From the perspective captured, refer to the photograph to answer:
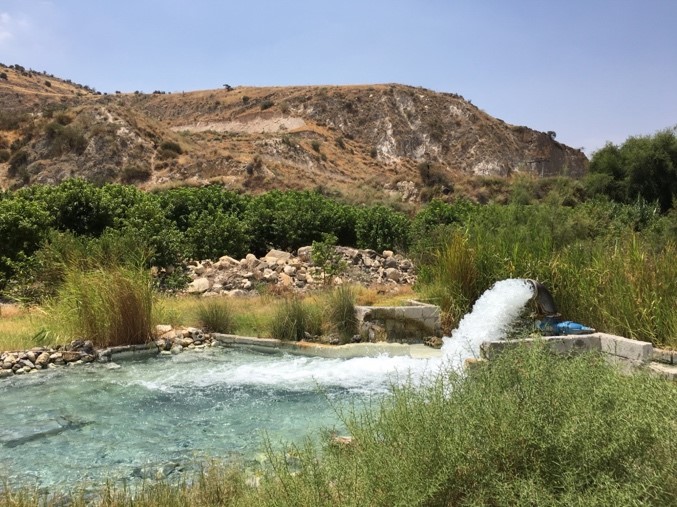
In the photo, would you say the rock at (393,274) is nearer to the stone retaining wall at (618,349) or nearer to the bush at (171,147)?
the stone retaining wall at (618,349)

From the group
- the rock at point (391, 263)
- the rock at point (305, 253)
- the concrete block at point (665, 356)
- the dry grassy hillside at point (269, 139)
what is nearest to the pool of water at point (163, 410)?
the concrete block at point (665, 356)

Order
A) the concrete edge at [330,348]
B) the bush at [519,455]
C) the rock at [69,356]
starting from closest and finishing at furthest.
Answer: the bush at [519,455]
the rock at [69,356]
the concrete edge at [330,348]

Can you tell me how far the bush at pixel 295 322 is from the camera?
376 inches

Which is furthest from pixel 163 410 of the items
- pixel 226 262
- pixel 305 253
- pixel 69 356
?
pixel 305 253

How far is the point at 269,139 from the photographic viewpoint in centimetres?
4272

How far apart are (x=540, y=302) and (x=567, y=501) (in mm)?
6145

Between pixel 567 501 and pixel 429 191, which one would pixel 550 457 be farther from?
pixel 429 191

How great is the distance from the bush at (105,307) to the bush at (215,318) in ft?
4.47

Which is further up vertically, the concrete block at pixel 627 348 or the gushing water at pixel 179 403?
the concrete block at pixel 627 348

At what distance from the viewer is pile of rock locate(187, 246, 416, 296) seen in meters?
13.1

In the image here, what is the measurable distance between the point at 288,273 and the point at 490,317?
6.63m

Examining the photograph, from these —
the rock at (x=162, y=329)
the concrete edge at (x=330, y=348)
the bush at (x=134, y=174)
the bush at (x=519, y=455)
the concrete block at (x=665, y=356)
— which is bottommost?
the concrete edge at (x=330, y=348)

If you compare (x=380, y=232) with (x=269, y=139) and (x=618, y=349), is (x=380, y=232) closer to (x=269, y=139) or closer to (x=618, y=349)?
(x=618, y=349)

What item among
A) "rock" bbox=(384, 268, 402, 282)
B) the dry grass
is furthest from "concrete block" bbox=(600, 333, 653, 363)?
"rock" bbox=(384, 268, 402, 282)
